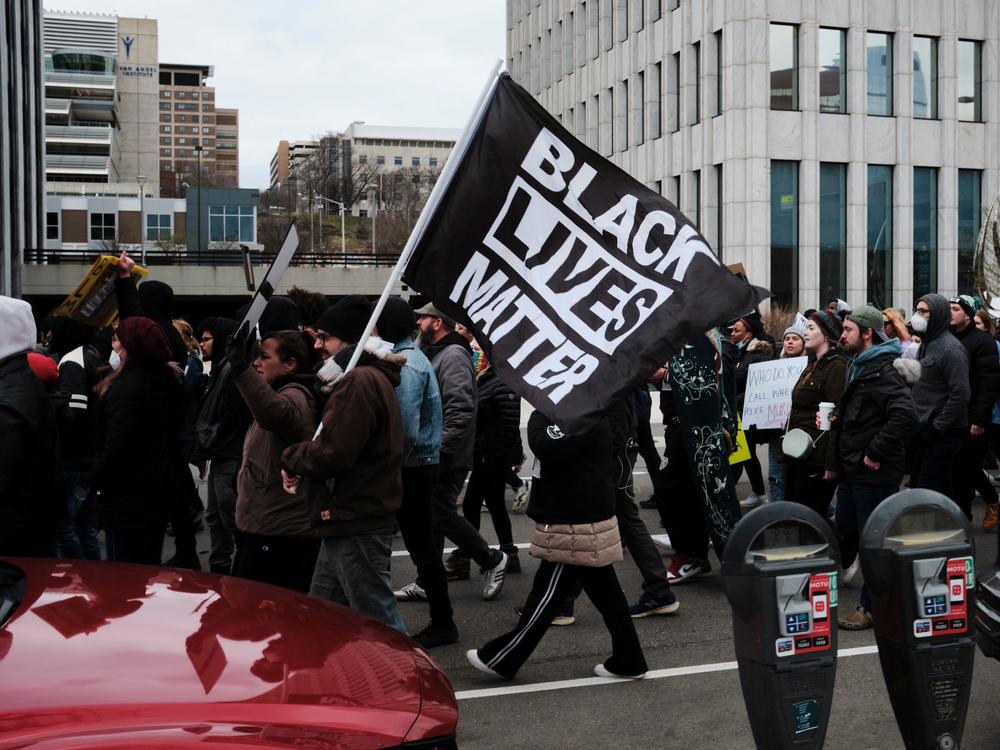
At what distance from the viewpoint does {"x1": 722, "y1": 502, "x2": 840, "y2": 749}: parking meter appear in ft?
11.4

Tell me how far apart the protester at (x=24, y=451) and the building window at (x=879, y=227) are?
3785 centimetres

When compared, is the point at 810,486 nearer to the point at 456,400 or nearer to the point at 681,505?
the point at 681,505

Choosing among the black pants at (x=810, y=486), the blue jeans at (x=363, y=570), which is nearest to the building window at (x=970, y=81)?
the black pants at (x=810, y=486)

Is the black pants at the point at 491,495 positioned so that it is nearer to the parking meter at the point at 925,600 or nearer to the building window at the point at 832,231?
the parking meter at the point at 925,600

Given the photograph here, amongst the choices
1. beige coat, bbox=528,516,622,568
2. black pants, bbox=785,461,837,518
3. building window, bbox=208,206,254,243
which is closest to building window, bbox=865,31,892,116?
black pants, bbox=785,461,837,518

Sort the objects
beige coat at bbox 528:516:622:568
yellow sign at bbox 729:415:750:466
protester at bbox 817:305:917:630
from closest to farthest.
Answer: beige coat at bbox 528:516:622:568
protester at bbox 817:305:917:630
yellow sign at bbox 729:415:750:466

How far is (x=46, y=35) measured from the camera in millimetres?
129875

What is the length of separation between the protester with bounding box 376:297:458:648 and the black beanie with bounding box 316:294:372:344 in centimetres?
59

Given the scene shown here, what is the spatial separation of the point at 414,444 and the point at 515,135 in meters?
1.92

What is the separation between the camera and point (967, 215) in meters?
40.2

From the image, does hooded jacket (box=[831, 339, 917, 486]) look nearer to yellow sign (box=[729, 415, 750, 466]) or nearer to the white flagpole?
yellow sign (box=[729, 415, 750, 466])

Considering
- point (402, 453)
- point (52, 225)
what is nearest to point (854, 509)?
point (402, 453)

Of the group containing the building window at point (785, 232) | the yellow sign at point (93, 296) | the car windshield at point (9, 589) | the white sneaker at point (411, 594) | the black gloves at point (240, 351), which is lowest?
the white sneaker at point (411, 594)

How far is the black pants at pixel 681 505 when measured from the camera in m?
7.66
